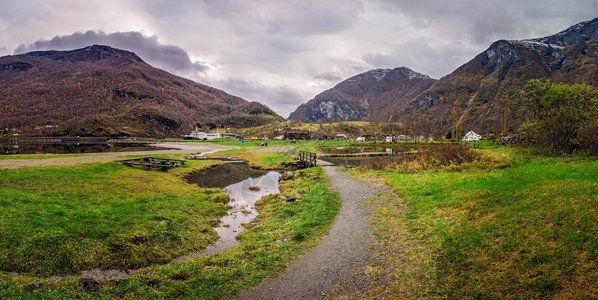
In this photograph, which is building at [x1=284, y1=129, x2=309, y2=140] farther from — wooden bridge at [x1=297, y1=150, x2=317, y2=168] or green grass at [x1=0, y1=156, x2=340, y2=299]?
green grass at [x1=0, y1=156, x2=340, y2=299]

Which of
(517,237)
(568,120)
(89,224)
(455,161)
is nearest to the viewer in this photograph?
(517,237)

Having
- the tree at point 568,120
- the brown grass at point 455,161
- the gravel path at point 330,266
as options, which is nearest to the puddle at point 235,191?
the gravel path at point 330,266

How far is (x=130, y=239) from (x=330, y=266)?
8.27 metres

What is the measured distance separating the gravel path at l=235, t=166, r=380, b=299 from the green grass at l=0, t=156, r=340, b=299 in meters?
0.55

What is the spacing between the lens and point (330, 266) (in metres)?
9.48

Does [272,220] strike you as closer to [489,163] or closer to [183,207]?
[183,207]

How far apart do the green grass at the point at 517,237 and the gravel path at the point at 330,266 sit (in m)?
1.67

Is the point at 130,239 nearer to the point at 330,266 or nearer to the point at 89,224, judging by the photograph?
the point at 89,224

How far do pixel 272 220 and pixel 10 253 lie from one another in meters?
10.4

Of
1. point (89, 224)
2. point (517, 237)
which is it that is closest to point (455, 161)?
point (517, 237)

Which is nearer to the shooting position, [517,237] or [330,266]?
[517,237]

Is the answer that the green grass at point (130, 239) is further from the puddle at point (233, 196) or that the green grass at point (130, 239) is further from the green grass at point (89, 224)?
the puddle at point (233, 196)

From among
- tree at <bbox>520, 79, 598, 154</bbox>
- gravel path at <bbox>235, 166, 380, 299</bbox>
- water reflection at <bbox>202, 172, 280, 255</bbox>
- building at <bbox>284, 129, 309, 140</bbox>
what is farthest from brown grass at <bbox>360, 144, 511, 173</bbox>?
building at <bbox>284, 129, 309, 140</bbox>

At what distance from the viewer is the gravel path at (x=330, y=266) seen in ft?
26.6
